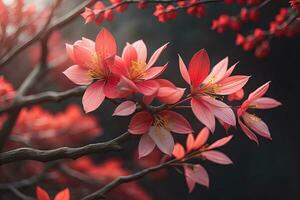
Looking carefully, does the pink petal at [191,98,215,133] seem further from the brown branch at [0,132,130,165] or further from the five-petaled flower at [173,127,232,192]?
the five-petaled flower at [173,127,232,192]

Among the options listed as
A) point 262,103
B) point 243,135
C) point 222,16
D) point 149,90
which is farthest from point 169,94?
point 243,135

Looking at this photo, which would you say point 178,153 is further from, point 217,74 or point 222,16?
point 222,16

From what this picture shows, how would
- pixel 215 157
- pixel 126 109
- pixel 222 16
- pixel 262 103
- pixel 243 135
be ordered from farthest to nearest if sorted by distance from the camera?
pixel 243 135 < pixel 222 16 < pixel 215 157 < pixel 262 103 < pixel 126 109

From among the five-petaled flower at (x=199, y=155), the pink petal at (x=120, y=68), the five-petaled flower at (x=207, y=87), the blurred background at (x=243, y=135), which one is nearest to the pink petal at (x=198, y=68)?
the five-petaled flower at (x=207, y=87)

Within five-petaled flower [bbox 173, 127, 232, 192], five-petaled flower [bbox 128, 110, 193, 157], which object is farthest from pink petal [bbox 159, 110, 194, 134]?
five-petaled flower [bbox 173, 127, 232, 192]

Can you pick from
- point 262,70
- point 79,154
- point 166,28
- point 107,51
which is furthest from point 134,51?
point 166,28

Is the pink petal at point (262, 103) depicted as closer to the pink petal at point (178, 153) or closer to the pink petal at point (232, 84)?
the pink petal at point (232, 84)
